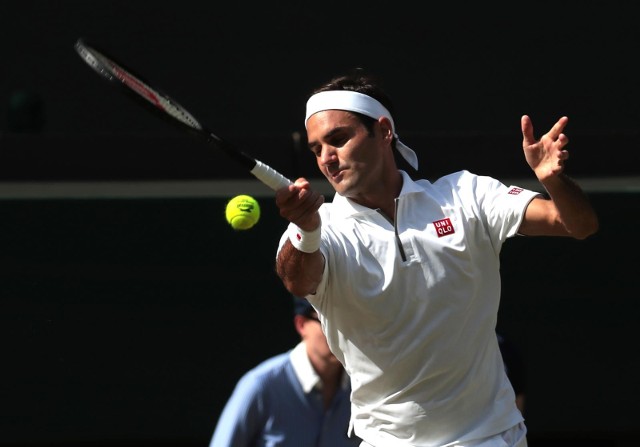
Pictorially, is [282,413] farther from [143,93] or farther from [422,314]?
[143,93]

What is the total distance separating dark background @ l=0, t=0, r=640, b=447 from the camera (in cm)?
596

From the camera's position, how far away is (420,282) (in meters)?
3.51

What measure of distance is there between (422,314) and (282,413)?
3.34 feet

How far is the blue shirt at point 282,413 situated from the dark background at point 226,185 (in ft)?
5.12

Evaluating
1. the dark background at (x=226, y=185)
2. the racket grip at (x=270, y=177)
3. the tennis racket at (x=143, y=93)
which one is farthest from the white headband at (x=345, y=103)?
the dark background at (x=226, y=185)

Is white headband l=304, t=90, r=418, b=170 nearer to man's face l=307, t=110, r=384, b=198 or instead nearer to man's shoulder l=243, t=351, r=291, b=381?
man's face l=307, t=110, r=384, b=198

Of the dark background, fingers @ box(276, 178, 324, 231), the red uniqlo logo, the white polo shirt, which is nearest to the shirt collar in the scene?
the white polo shirt

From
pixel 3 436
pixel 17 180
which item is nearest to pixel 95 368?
pixel 3 436

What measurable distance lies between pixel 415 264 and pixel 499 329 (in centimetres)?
264

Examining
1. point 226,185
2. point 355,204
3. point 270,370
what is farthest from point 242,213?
point 226,185

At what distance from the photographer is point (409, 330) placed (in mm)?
3506

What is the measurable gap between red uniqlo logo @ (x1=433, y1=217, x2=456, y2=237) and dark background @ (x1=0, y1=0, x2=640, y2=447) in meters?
2.36

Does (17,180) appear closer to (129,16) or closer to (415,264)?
(129,16)

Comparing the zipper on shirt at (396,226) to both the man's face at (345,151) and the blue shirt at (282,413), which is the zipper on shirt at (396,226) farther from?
the blue shirt at (282,413)
